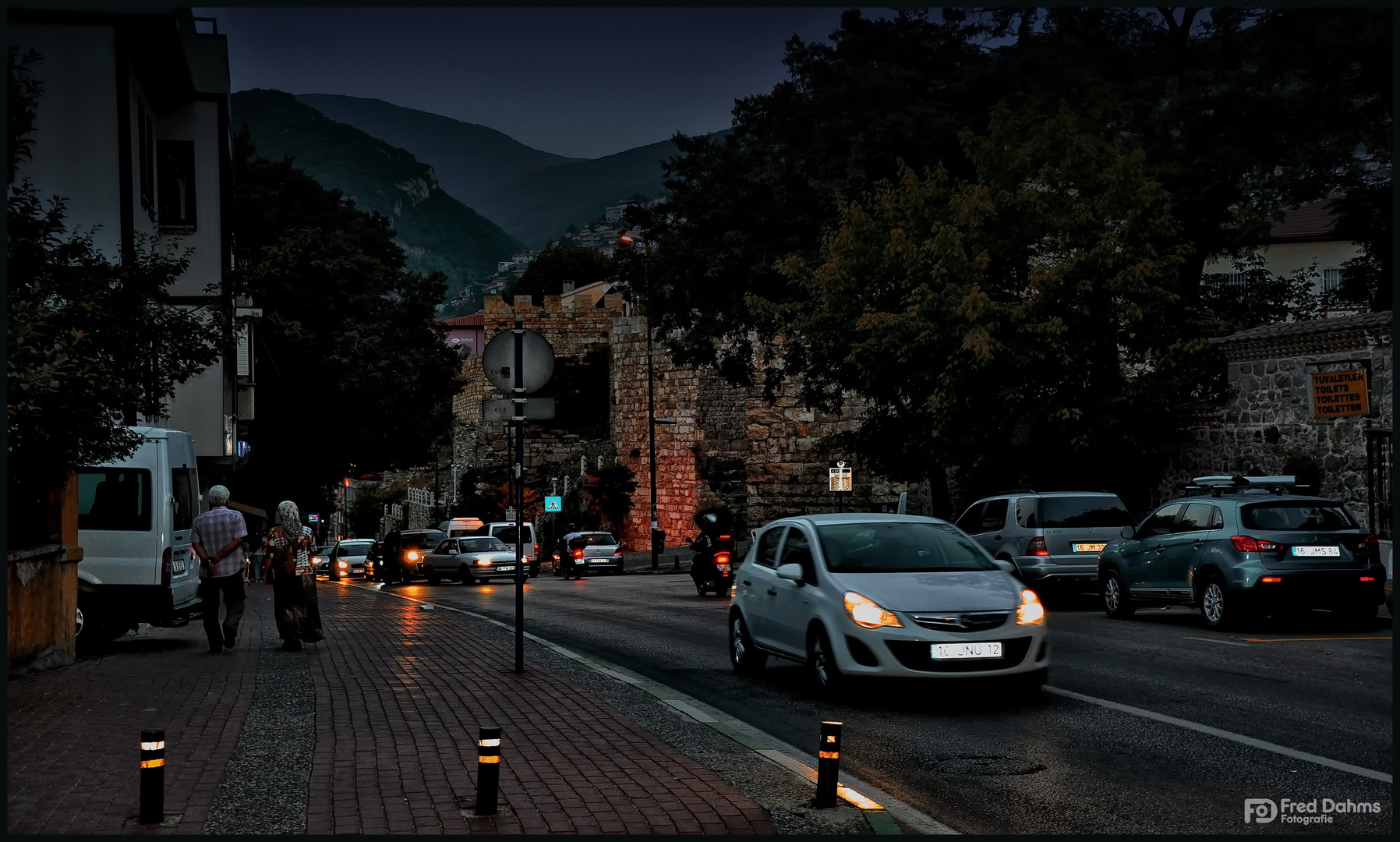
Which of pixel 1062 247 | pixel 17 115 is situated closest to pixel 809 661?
pixel 17 115

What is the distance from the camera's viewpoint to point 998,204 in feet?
85.5

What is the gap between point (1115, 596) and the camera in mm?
18344

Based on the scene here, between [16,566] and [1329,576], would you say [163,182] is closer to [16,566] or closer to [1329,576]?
[16,566]

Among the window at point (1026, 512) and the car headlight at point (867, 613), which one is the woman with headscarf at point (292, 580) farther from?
the window at point (1026, 512)

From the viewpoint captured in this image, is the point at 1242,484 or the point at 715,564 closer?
the point at 1242,484

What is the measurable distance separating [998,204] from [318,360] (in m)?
23.4

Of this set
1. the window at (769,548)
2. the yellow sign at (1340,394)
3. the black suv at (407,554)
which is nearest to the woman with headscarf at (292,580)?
the window at (769,548)

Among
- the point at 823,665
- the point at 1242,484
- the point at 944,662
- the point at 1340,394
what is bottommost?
the point at 823,665

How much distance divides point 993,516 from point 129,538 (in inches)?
495

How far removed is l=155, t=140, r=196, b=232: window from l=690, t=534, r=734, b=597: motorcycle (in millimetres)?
12232

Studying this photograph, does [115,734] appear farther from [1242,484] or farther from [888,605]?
[1242,484]

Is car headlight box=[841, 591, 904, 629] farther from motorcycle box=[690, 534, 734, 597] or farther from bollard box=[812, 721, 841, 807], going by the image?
motorcycle box=[690, 534, 734, 597]

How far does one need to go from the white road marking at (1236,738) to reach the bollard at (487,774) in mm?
4583

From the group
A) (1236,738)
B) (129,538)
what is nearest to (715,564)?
(129,538)
